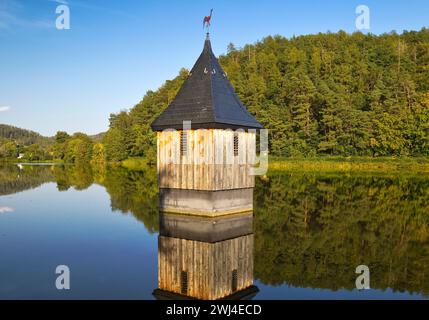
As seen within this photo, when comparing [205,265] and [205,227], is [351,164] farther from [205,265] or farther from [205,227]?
[205,265]

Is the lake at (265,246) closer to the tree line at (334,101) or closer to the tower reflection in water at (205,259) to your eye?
the tower reflection in water at (205,259)

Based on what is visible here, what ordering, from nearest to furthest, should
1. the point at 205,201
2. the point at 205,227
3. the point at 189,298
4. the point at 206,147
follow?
1. the point at 189,298
2. the point at 205,227
3. the point at 205,201
4. the point at 206,147

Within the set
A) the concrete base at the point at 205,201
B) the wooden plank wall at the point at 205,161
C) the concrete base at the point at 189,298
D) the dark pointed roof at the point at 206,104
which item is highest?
the dark pointed roof at the point at 206,104

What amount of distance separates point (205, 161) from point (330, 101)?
42330mm

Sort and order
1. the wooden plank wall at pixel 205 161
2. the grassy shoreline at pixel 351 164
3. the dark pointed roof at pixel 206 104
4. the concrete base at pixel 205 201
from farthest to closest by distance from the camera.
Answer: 1. the grassy shoreline at pixel 351 164
2. the dark pointed roof at pixel 206 104
3. the wooden plank wall at pixel 205 161
4. the concrete base at pixel 205 201

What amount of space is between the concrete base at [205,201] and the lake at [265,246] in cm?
95

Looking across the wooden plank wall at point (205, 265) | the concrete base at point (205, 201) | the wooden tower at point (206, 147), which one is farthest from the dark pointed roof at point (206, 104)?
the wooden plank wall at point (205, 265)

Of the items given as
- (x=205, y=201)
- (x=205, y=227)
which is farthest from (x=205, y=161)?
(x=205, y=227)

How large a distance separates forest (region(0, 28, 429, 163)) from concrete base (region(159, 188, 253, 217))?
120 feet

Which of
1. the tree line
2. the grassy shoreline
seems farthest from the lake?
the tree line

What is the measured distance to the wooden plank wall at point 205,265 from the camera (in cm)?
973

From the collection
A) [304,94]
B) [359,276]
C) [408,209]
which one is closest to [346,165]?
[304,94]

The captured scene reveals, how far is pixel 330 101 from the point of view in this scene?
55469 millimetres
